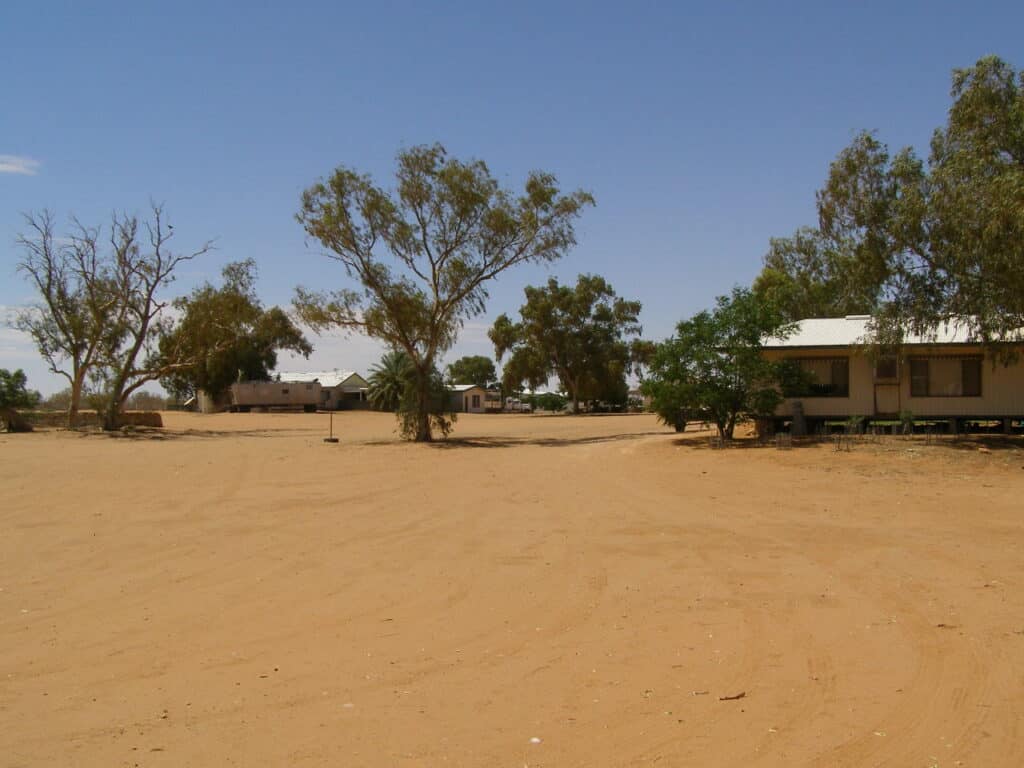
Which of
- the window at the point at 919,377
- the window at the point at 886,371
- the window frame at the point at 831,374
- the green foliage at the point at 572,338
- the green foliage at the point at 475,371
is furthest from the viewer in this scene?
the green foliage at the point at 475,371

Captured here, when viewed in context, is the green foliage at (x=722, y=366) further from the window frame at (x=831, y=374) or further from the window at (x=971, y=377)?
the window at (x=971, y=377)

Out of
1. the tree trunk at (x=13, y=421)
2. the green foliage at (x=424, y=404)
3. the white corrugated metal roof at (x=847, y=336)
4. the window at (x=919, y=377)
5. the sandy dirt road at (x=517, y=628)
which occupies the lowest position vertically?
the sandy dirt road at (x=517, y=628)

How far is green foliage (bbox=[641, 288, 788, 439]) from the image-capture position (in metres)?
23.8

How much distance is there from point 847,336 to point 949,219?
18.8 ft

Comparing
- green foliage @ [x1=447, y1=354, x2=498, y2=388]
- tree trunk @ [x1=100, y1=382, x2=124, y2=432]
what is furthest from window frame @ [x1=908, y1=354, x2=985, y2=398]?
green foliage @ [x1=447, y1=354, x2=498, y2=388]

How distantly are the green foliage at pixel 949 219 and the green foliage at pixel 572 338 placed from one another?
43.4 meters

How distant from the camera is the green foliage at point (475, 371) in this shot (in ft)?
414

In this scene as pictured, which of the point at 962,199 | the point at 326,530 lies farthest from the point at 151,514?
the point at 962,199

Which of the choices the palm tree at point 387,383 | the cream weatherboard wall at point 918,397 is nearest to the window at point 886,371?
the cream weatherboard wall at point 918,397

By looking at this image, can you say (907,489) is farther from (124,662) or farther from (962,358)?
(124,662)

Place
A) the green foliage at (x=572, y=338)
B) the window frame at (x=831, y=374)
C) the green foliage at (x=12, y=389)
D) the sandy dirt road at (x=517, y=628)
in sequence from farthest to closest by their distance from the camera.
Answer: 1. the green foliage at (x=572, y=338)
2. the green foliage at (x=12, y=389)
3. the window frame at (x=831, y=374)
4. the sandy dirt road at (x=517, y=628)

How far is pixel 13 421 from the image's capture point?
39.0 m

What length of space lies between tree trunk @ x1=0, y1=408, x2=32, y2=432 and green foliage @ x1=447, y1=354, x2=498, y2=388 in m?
86.5

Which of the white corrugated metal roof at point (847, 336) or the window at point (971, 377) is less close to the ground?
the white corrugated metal roof at point (847, 336)
